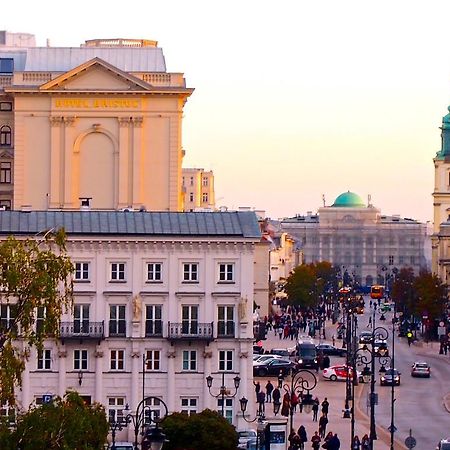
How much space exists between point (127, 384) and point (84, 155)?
33482 mm

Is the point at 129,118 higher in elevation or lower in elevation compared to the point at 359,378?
higher

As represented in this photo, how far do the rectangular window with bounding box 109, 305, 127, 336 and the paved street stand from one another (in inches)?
311

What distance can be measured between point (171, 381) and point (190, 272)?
4.17 metres

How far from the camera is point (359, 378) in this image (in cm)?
10581

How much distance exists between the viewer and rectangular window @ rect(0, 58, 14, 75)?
114062mm

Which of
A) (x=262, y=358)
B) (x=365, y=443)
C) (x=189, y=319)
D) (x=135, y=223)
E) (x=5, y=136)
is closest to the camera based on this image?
(x=365, y=443)

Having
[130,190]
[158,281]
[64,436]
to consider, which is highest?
[130,190]

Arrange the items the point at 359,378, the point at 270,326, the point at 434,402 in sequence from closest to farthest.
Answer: the point at 434,402, the point at 359,378, the point at 270,326

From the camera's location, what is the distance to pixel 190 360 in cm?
7931

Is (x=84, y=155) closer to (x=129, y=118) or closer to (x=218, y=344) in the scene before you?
(x=129, y=118)

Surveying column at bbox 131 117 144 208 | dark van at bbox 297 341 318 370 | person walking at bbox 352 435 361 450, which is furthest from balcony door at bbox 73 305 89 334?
dark van at bbox 297 341 318 370

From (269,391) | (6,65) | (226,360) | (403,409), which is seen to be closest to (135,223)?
(226,360)

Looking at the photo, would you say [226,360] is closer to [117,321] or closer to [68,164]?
[117,321]

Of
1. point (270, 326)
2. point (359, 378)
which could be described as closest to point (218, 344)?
point (359, 378)
